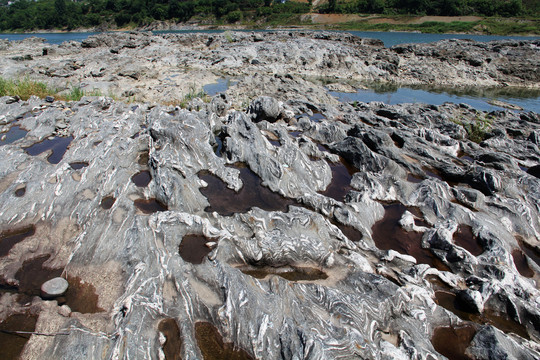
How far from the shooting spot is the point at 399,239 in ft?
27.1

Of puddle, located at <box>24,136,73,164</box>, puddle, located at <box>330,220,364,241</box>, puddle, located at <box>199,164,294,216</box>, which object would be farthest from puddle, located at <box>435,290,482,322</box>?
puddle, located at <box>24,136,73,164</box>

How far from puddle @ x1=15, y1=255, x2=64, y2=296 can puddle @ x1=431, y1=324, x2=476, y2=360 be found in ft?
27.4

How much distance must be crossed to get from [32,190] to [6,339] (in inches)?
201

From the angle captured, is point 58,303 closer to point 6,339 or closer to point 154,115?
point 6,339

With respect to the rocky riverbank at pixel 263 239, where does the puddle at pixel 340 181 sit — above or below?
below

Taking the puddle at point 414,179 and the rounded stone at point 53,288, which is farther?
the puddle at point 414,179

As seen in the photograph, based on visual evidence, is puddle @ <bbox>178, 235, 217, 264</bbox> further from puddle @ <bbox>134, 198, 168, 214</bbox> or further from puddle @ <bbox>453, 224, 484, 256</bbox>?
puddle @ <bbox>453, 224, 484, 256</bbox>

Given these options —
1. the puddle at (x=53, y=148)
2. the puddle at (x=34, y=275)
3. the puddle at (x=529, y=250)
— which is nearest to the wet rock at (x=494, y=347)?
the puddle at (x=529, y=250)

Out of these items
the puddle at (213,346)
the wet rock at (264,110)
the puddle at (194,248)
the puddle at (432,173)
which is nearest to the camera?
the puddle at (213,346)

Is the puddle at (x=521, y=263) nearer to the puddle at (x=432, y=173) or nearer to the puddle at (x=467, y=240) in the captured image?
the puddle at (x=467, y=240)

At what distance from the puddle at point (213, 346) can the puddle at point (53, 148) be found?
10.4m

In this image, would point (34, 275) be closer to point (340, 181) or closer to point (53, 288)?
point (53, 288)

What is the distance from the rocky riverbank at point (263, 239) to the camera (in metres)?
5.14

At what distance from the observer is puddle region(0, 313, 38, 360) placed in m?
4.73
